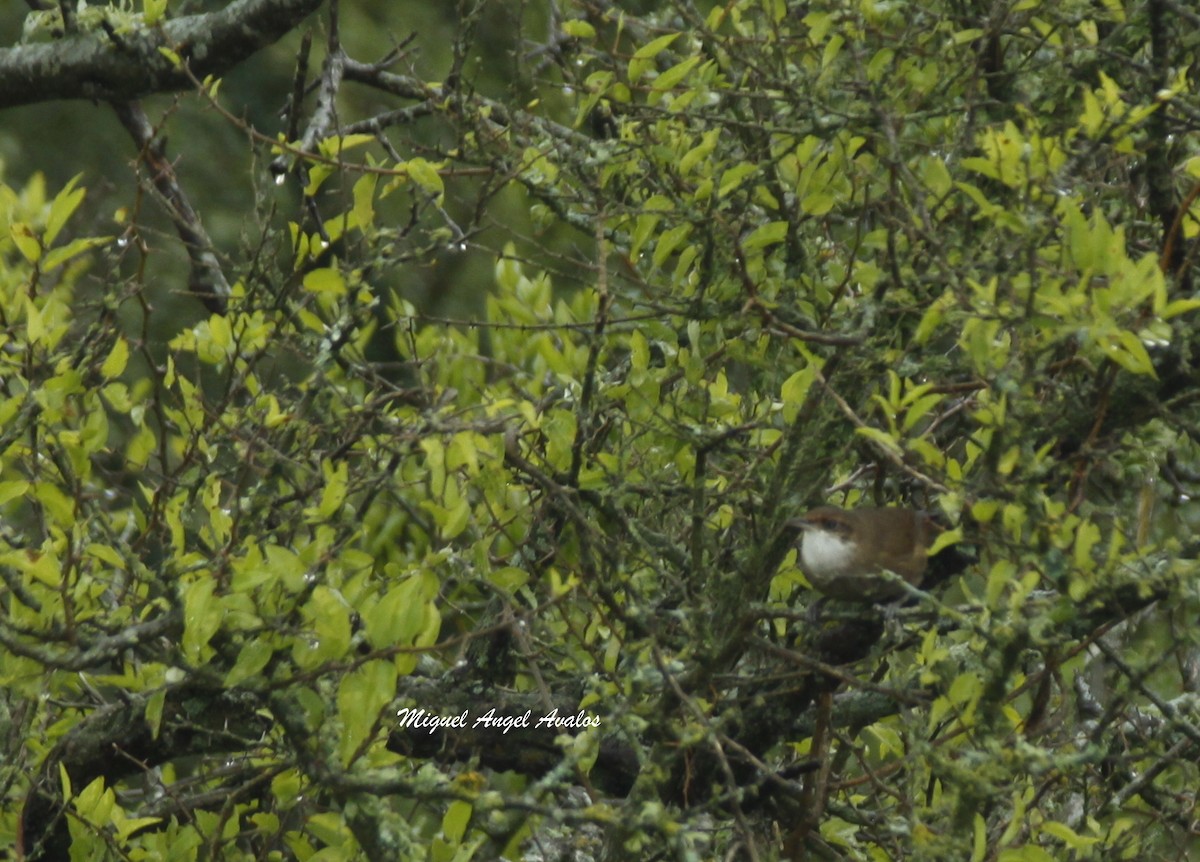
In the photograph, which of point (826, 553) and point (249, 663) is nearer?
point (249, 663)

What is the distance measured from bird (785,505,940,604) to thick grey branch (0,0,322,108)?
2.18 metres

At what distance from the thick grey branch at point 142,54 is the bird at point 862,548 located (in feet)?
7.15

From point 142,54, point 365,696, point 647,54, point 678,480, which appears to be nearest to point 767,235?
point 647,54

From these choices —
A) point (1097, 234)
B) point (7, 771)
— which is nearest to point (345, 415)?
point (7, 771)

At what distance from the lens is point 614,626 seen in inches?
119

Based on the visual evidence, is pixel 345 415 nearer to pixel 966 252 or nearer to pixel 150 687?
pixel 150 687

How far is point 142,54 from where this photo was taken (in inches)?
164

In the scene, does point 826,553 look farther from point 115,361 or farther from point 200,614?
point 115,361

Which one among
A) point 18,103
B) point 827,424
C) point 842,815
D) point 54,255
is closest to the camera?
point 827,424

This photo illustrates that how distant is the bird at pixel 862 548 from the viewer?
3.03 m

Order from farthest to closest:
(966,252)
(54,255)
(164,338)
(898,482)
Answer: (164,338) < (898,482) < (54,255) < (966,252)

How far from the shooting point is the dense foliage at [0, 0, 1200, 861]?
7.38 ft

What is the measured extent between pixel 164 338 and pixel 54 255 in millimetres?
4704

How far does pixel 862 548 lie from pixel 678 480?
469 millimetres
